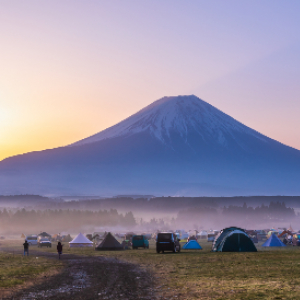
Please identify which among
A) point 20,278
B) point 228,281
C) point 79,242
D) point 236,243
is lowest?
point 79,242

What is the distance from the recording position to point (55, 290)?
20578mm

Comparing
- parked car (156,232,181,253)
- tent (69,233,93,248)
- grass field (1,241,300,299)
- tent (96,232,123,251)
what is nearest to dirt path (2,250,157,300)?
grass field (1,241,300,299)

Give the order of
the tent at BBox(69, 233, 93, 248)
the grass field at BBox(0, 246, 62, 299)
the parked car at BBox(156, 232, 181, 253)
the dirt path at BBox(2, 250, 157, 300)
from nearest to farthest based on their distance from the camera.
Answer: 1. the dirt path at BBox(2, 250, 157, 300)
2. the grass field at BBox(0, 246, 62, 299)
3. the parked car at BBox(156, 232, 181, 253)
4. the tent at BBox(69, 233, 93, 248)

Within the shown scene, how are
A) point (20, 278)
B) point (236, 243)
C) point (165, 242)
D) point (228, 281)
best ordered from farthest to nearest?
point (165, 242), point (236, 243), point (20, 278), point (228, 281)

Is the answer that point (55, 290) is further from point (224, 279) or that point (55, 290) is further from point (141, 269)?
point (141, 269)

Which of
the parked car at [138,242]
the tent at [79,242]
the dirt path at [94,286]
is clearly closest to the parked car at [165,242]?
the parked car at [138,242]

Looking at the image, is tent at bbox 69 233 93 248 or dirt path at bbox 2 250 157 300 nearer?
dirt path at bbox 2 250 157 300

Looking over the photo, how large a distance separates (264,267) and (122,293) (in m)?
11.3

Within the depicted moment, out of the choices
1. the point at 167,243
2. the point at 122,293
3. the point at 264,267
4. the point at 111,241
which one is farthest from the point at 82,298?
the point at 111,241

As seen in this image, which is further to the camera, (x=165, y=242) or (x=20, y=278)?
(x=165, y=242)

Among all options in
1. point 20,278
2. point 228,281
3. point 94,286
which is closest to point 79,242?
point 20,278

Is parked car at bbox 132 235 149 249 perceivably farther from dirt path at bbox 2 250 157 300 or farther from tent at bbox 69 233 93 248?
dirt path at bbox 2 250 157 300

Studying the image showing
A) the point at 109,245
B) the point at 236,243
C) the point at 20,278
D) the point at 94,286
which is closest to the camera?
the point at 94,286

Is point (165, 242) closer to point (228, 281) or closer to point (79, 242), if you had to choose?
point (228, 281)
